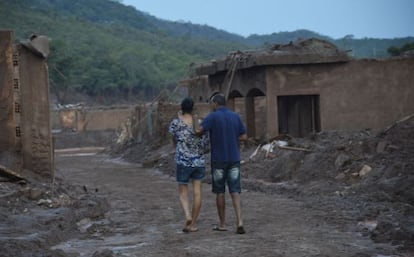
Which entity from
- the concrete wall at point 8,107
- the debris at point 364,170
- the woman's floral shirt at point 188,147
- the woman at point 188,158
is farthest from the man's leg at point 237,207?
the debris at point 364,170

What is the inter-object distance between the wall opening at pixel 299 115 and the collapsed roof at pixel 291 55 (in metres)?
1.59

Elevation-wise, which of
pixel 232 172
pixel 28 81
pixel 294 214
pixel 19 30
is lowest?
pixel 294 214

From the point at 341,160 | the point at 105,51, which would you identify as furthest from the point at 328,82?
the point at 105,51

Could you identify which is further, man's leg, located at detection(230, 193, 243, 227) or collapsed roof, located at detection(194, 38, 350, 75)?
collapsed roof, located at detection(194, 38, 350, 75)

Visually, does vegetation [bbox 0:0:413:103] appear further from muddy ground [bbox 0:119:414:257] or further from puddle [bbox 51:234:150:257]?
puddle [bbox 51:234:150:257]

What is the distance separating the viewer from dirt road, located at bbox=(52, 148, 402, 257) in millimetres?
8648

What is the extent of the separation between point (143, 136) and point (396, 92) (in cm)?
1387

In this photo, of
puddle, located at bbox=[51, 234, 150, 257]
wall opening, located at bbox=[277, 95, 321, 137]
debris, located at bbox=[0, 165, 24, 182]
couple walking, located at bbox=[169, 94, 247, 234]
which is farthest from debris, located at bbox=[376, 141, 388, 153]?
debris, located at bbox=[0, 165, 24, 182]

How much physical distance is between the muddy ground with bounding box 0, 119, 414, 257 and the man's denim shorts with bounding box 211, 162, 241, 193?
24.2 inches

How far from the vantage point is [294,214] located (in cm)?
1211

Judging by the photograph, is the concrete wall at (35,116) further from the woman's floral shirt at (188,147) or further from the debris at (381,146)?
the debris at (381,146)

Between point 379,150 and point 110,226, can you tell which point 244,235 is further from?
point 379,150

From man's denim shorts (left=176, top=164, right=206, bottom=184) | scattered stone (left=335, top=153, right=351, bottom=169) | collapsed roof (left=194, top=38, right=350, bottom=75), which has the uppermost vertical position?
collapsed roof (left=194, top=38, right=350, bottom=75)

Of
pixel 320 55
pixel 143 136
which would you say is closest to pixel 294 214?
pixel 320 55
